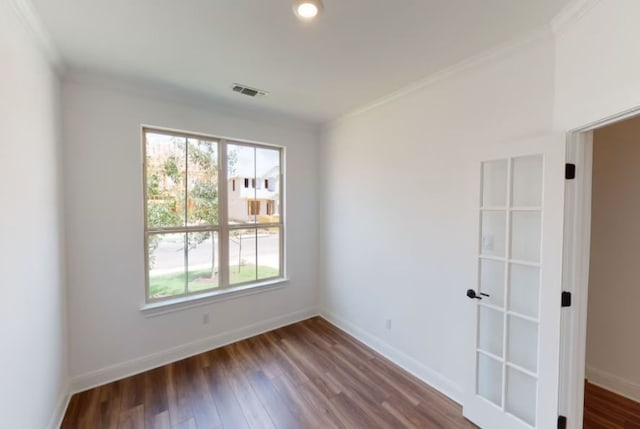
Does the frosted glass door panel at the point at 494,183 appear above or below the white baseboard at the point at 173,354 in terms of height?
above

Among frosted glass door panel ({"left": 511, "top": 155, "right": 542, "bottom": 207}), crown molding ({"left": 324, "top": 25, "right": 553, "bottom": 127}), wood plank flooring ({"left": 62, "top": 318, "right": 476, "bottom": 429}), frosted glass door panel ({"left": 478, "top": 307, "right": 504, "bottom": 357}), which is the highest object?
crown molding ({"left": 324, "top": 25, "right": 553, "bottom": 127})

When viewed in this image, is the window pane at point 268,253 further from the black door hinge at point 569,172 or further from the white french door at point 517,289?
the black door hinge at point 569,172

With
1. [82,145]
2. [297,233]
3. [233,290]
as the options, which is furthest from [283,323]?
[82,145]

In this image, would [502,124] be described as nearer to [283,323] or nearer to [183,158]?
[183,158]

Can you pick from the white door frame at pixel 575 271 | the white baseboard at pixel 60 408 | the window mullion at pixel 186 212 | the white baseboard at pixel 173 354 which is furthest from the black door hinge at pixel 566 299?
the white baseboard at pixel 60 408

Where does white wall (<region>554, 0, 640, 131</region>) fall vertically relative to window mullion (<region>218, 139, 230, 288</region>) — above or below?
above

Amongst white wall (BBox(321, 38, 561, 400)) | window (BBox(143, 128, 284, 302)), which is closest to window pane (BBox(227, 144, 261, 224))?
window (BBox(143, 128, 284, 302))

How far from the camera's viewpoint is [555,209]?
1.60 meters

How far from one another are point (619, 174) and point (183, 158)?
420 centimetres

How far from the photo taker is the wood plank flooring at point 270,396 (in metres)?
2.03

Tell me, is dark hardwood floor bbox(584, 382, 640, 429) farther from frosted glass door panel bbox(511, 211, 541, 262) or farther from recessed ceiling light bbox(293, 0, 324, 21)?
recessed ceiling light bbox(293, 0, 324, 21)

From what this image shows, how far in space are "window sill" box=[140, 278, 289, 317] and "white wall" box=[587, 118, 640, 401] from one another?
10.7ft

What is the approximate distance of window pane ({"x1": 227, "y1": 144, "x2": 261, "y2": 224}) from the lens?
10.8ft

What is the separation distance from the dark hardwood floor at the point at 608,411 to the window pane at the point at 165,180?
4.03 meters
